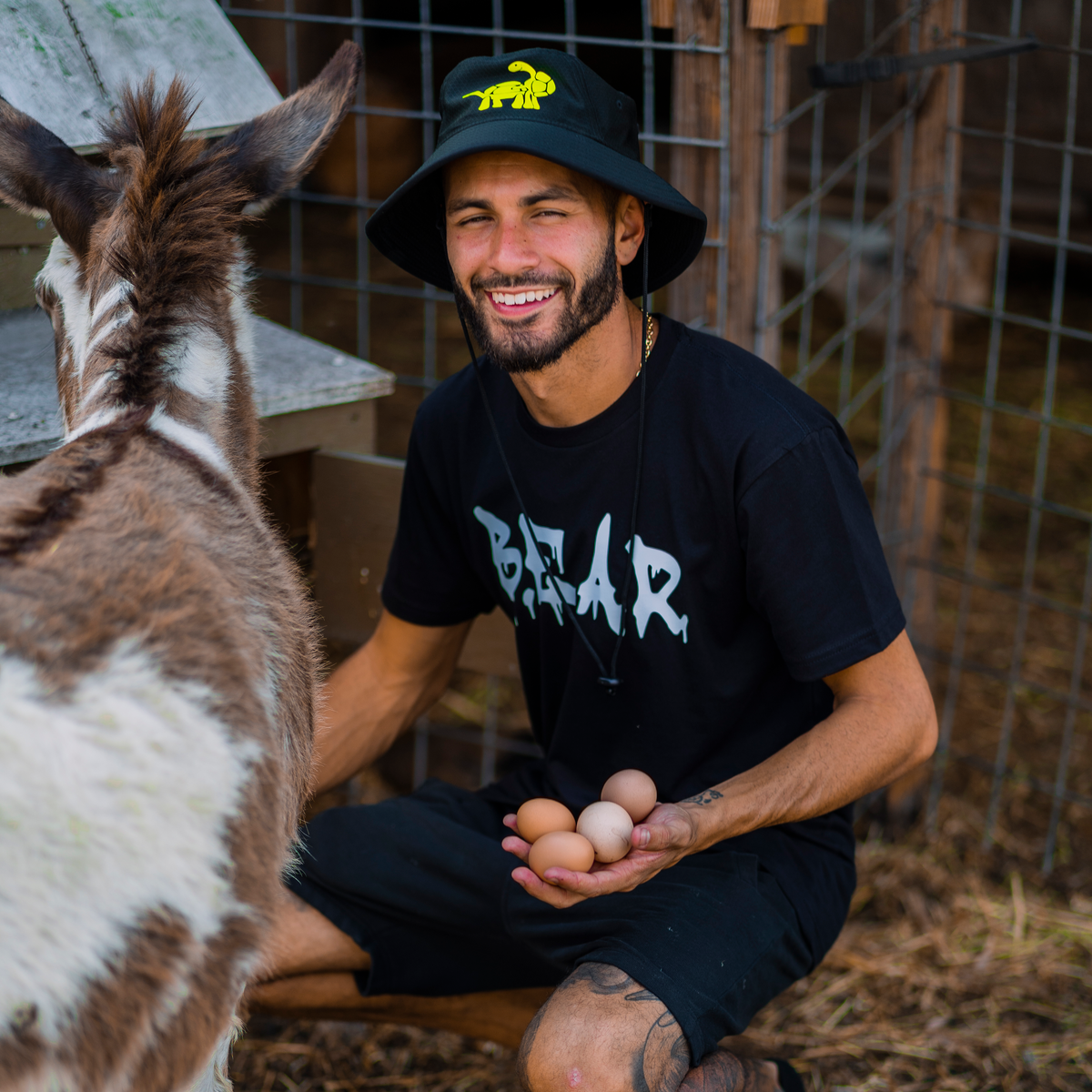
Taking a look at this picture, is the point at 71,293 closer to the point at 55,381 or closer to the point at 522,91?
the point at 55,381

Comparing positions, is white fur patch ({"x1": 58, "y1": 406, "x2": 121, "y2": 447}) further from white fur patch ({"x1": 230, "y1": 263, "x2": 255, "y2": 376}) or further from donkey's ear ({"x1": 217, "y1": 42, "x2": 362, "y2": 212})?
donkey's ear ({"x1": 217, "y1": 42, "x2": 362, "y2": 212})

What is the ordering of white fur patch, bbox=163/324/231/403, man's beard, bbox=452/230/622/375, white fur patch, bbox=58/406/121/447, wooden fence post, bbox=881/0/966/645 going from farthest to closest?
wooden fence post, bbox=881/0/966/645
man's beard, bbox=452/230/622/375
white fur patch, bbox=163/324/231/403
white fur patch, bbox=58/406/121/447

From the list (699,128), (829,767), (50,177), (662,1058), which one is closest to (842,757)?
(829,767)

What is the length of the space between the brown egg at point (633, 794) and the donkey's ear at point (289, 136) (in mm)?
1185

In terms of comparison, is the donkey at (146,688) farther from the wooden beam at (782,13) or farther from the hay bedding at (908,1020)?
the wooden beam at (782,13)

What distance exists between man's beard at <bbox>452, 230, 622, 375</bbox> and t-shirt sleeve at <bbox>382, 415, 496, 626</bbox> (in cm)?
35

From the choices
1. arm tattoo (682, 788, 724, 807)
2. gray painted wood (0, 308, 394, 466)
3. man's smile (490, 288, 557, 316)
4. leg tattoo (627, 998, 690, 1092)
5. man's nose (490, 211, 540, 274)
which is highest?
man's nose (490, 211, 540, 274)

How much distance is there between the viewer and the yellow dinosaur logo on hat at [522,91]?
6.70 ft

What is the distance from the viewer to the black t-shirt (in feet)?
6.88

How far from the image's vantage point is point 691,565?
2.19 metres

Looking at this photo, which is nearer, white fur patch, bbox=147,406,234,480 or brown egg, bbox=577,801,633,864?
white fur patch, bbox=147,406,234,480

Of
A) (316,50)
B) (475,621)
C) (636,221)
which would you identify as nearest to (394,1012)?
(475,621)

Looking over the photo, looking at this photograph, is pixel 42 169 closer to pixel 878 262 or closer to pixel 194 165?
pixel 194 165

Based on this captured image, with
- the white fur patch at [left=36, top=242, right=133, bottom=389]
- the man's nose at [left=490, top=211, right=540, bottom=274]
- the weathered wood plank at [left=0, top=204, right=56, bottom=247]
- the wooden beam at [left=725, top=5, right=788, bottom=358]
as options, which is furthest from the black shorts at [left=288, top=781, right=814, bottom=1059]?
the weathered wood plank at [left=0, top=204, right=56, bottom=247]
